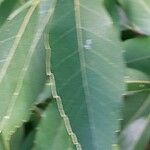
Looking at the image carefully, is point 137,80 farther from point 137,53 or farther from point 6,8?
point 6,8

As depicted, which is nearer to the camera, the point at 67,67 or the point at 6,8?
the point at 67,67

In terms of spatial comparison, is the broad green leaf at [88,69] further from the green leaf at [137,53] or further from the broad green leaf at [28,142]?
the broad green leaf at [28,142]

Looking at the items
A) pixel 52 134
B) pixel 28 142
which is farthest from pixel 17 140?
pixel 52 134

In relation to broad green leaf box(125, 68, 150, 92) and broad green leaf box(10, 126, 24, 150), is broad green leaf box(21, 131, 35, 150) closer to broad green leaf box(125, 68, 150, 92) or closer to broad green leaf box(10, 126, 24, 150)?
broad green leaf box(10, 126, 24, 150)

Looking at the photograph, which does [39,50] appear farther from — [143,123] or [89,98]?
[143,123]

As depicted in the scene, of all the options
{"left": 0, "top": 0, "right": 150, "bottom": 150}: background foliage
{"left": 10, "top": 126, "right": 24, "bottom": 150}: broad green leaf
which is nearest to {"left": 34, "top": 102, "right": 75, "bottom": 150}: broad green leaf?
{"left": 0, "top": 0, "right": 150, "bottom": 150}: background foliage
